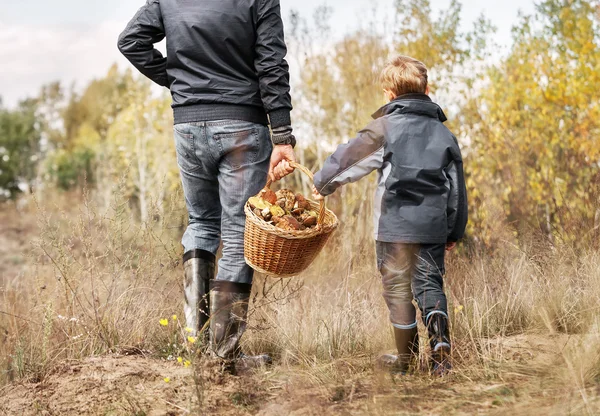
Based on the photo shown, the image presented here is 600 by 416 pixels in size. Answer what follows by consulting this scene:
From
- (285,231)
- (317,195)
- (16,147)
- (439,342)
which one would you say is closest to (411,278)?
(439,342)

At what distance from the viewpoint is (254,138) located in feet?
10.5

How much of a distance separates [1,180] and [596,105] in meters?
25.9

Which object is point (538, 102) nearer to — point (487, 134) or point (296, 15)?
point (487, 134)

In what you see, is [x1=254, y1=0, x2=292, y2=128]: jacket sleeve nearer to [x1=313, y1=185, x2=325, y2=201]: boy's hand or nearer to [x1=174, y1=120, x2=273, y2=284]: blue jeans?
[x1=174, y1=120, x2=273, y2=284]: blue jeans

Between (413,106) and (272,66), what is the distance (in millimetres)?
694

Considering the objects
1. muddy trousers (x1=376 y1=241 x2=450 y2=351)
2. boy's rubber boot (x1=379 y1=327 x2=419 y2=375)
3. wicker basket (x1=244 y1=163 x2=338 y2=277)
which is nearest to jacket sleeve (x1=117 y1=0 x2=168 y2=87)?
wicker basket (x1=244 y1=163 x2=338 y2=277)

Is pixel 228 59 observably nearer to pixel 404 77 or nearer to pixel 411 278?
pixel 404 77

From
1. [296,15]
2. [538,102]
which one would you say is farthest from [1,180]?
[538,102]

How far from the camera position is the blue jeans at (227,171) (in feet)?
10.5

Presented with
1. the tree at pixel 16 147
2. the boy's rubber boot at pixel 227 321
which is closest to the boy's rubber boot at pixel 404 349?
the boy's rubber boot at pixel 227 321

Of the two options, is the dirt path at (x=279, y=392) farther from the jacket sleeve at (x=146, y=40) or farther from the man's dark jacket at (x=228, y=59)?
the jacket sleeve at (x=146, y=40)

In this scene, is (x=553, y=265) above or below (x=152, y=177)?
below

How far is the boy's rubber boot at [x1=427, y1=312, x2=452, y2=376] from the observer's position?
3090mm

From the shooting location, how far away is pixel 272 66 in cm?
314
